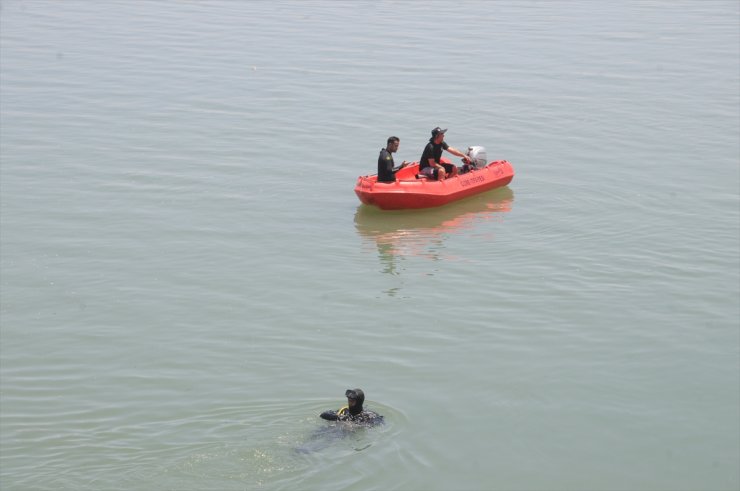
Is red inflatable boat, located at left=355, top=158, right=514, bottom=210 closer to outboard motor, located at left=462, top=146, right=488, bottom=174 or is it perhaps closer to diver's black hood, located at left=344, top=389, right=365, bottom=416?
outboard motor, located at left=462, top=146, right=488, bottom=174

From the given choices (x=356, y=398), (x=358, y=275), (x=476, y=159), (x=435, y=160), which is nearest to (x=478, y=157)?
(x=476, y=159)

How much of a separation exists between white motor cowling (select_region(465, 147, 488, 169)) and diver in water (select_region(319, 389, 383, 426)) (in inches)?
372

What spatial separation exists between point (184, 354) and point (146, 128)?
11194 mm

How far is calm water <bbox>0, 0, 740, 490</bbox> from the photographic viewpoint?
421 inches

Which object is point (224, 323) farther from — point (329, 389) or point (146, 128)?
point (146, 128)

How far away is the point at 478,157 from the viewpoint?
1964cm

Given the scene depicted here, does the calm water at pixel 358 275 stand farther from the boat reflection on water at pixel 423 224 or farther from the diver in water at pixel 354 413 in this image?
the diver in water at pixel 354 413

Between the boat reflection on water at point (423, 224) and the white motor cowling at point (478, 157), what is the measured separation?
1.81ft

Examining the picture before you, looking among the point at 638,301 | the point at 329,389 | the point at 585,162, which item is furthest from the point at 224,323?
the point at 585,162

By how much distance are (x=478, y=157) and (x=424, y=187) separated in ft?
5.57

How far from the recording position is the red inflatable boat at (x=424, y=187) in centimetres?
1811

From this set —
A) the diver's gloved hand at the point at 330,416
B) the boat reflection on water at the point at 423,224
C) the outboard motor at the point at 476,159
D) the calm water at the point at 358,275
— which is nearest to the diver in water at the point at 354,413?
the diver's gloved hand at the point at 330,416

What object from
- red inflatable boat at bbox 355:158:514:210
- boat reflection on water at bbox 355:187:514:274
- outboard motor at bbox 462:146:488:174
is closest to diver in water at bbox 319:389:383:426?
boat reflection on water at bbox 355:187:514:274

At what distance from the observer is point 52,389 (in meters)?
11.8
